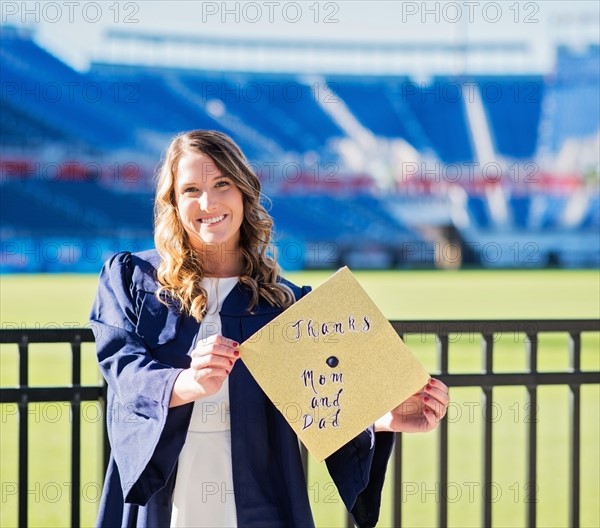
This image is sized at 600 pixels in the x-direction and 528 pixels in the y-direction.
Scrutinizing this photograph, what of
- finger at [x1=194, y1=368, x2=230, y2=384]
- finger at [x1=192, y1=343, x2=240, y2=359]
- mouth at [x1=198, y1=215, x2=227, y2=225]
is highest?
mouth at [x1=198, y1=215, x2=227, y2=225]

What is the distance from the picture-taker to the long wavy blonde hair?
173cm

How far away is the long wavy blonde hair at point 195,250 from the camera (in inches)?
68.1

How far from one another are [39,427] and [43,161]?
2661cm

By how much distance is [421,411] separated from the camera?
178 cm

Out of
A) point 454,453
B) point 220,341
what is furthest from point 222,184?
point 454,453

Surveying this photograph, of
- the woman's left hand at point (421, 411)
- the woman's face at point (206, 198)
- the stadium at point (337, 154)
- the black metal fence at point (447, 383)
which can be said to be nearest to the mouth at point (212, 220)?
the woman's face at point (206, 198)

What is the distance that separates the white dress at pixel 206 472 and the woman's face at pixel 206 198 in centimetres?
31

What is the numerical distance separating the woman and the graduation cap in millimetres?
72

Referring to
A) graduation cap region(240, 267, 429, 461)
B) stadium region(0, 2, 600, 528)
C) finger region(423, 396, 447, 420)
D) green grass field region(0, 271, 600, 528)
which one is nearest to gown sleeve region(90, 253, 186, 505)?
graduation cap region(240, 267, 429, 461)

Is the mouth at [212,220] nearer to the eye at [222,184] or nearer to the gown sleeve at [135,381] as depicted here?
the eye at [222,184]

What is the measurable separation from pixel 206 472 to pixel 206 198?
52cm

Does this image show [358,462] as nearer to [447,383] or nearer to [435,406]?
[435,406]

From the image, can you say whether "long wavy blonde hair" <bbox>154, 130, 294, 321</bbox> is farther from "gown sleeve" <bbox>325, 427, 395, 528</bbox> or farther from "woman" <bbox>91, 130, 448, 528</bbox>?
"gown sleeve" <bbox>325, 427, 395, 528</bbox>

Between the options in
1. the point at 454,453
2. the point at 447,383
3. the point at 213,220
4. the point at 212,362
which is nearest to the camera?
the point at 212,362
